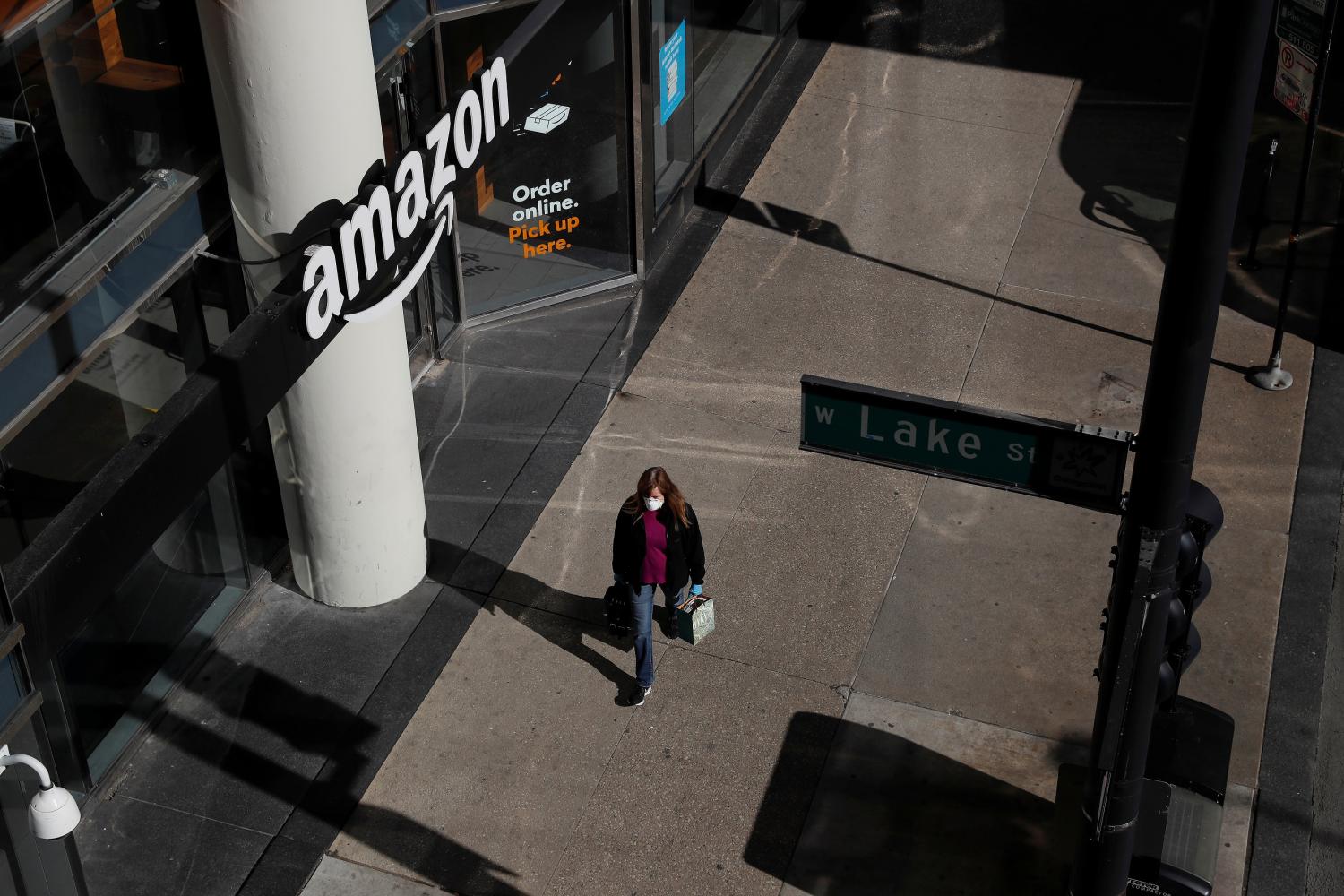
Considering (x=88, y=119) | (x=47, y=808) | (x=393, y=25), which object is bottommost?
(x=47, y=808)

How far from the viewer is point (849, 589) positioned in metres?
11.6

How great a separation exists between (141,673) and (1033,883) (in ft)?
18.5

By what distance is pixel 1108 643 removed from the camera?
25.0 ft

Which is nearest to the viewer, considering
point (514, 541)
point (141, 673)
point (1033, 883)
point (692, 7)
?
point (1033, 883)

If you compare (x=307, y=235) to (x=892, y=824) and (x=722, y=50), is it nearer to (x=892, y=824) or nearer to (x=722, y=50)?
(x=892, y=824)

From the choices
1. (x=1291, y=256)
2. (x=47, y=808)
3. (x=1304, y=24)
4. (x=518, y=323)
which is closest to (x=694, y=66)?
(x=518, y=323)

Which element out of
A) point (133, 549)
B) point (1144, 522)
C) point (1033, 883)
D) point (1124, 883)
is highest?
point (1144, 522)

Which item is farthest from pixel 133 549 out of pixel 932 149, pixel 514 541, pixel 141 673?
pixel 932 149

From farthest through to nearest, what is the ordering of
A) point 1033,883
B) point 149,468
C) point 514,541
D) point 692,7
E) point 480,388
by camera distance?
point 692,7 → point 480,388 → point 514,541 → point 1033,883 → point 149,468

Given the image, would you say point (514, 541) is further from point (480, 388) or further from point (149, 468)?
point (149, 468)

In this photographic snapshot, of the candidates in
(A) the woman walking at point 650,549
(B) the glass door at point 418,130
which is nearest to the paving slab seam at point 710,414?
(B) the glass door at point 418,130

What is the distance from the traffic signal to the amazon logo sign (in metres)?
4.72

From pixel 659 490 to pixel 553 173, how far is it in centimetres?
443

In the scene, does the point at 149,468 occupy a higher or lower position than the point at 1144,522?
lower
